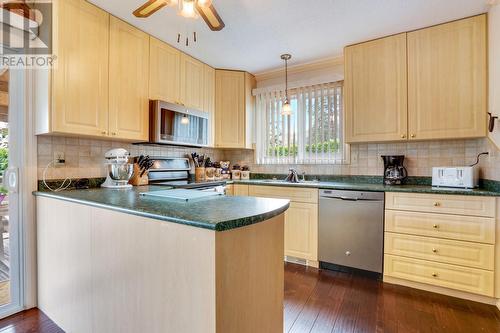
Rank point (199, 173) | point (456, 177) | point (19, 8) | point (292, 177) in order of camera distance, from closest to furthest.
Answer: point (19, 8) < point (456, 177) < point (292, 177) < point (199, 173)

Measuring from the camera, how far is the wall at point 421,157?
227cm

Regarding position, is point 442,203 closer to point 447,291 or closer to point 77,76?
point 447,291

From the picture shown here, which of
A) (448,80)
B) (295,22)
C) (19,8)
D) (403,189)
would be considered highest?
(295,22)

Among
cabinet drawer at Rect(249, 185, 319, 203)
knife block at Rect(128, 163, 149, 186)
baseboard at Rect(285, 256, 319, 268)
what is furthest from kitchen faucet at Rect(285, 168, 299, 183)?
knife block at Rect(128, 163, 149, 186)

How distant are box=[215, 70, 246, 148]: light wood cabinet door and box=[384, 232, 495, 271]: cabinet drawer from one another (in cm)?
212

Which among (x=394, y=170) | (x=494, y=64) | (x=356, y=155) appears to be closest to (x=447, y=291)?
(x=394, y=170)

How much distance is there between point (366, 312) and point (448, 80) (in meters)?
2.15

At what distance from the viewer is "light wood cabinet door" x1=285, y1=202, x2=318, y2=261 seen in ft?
8.93

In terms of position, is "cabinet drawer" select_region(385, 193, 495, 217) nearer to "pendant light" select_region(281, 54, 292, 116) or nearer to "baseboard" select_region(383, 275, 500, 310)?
"baseboard" select_region(383, 275, 500, 310)

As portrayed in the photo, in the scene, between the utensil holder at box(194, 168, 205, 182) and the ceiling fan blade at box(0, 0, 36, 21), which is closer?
the ceiling fan blade at box(0, 0, 36, 21)

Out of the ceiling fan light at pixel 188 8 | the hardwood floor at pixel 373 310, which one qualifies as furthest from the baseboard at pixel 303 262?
the ceiling fan light at pixel 188 8

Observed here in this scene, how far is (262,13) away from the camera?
2182 mm

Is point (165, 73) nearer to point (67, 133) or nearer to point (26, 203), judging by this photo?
point (67, 133)

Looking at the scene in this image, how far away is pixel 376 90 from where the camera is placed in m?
2.64
